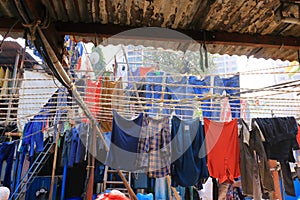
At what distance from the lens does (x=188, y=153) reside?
4340mm

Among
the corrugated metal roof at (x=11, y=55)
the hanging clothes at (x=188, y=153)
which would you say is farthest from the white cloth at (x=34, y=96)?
the corrugated metal roof at (x=11, y=55)

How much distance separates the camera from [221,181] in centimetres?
424

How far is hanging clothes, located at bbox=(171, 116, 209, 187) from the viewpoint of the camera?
4.26m

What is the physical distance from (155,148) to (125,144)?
2.44ft

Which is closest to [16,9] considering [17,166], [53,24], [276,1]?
[53,24]

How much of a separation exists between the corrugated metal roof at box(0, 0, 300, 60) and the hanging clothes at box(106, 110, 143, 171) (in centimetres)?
258

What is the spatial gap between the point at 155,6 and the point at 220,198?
3585 mm

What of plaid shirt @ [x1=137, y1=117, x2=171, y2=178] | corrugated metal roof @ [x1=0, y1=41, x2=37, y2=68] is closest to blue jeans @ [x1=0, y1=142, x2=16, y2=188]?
corrugated metal roof @ [x1=0, y1=41, x2=37, y2=68]

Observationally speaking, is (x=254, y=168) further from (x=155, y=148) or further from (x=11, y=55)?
(x=11, y=55)

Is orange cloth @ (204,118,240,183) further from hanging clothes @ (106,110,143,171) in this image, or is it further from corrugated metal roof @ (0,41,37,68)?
corrugated metal roof @ (0,41,37,68)

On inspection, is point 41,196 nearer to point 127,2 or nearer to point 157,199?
point 157,199

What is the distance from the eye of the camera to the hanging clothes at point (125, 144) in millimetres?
4852

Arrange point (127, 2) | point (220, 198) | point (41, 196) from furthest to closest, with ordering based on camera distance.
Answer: point (41, 196)
point (220, 198)
point (127, 2)

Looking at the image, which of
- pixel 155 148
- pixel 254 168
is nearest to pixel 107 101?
pixel 155 148
